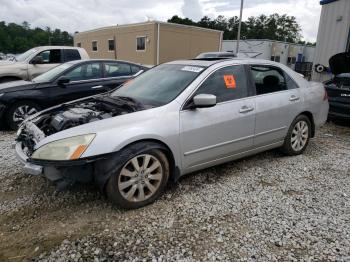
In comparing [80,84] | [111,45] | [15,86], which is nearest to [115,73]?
[80,84]

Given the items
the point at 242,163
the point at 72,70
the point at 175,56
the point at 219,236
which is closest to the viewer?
the point at 219,236

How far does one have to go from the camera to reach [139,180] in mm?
2959

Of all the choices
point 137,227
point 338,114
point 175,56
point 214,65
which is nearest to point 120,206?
point 137,227

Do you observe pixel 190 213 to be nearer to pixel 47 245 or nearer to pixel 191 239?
pixel 191 239

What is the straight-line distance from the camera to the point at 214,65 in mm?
3670

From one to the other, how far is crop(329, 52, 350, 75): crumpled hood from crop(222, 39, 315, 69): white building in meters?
17.5

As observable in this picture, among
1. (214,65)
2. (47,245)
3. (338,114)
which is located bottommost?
(47,245)

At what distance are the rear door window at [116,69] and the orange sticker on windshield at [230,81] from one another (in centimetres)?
379

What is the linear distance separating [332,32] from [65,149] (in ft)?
35.4

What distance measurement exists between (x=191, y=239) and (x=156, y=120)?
119cm

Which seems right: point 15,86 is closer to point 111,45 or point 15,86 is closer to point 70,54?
point 70,54

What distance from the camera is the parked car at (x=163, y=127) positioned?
8.93ft

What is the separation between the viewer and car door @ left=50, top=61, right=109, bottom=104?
6.05m

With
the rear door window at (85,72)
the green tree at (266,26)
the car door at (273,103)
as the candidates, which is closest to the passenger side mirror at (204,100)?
the car door at (273,103)
